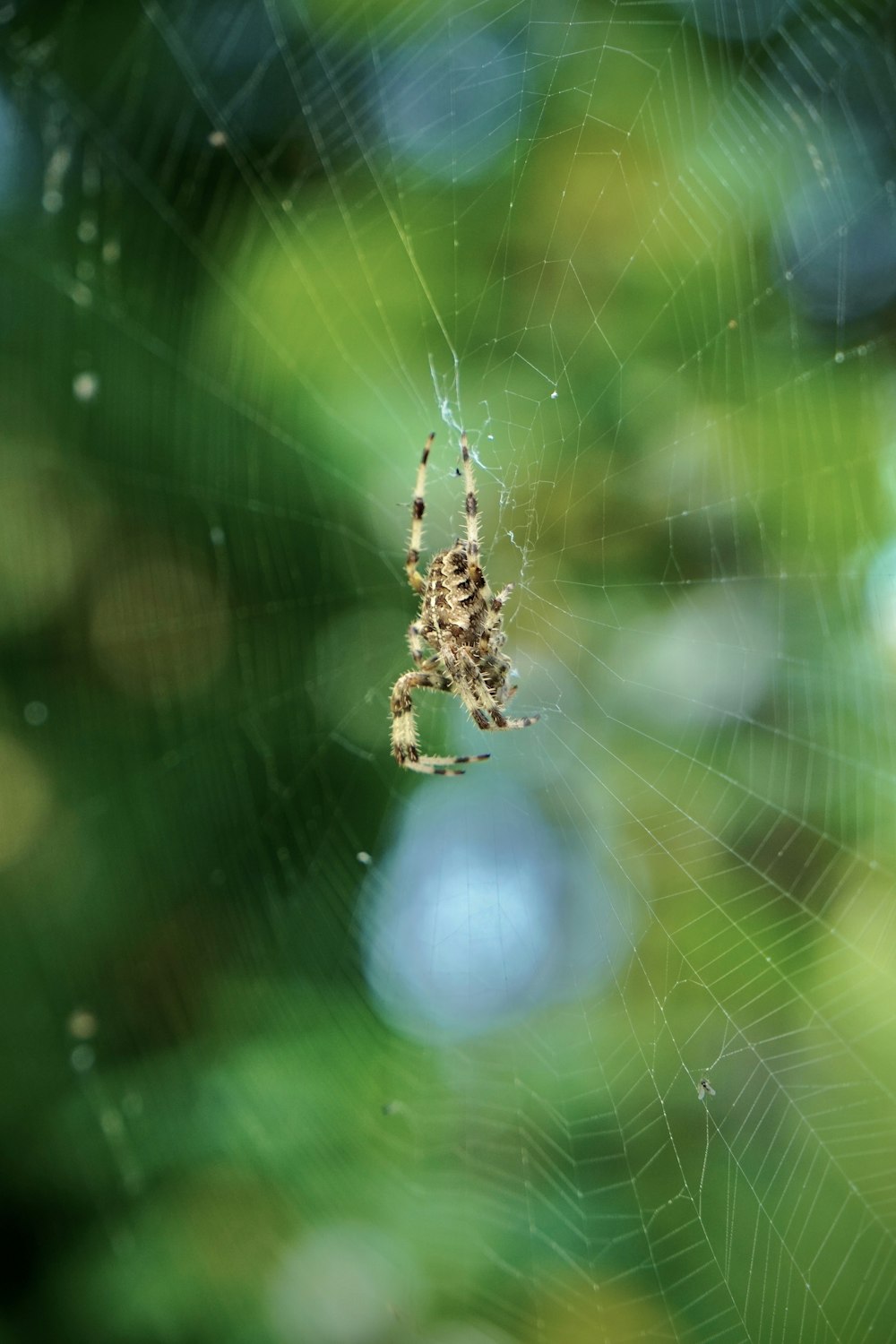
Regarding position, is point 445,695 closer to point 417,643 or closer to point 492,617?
point 417,643

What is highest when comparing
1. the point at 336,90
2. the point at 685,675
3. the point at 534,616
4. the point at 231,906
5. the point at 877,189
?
the point at 336,90

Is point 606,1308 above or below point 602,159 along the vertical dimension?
below

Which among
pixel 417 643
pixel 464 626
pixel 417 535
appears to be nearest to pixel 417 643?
pixel 417 643

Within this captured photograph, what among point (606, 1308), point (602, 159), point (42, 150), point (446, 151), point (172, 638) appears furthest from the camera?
point (172, 638)

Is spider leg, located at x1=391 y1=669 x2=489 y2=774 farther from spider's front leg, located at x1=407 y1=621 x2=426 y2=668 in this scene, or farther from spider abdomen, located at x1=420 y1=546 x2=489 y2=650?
spider abdomen, located at x1=420 y1=546 x2=489 y2=650

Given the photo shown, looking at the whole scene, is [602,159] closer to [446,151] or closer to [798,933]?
[446,151]

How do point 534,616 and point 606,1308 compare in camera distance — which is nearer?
point 606,1308

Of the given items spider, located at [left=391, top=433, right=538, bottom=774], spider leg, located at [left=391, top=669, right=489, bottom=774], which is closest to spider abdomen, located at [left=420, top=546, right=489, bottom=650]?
spider, located at [left=391, top=433, right=538, bottom=774]

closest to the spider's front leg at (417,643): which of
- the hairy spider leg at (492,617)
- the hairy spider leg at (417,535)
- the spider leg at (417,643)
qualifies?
the spider leg at (417,643)

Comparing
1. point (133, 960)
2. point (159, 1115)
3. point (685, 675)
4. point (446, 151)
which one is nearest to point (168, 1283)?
point (159, 1115)
